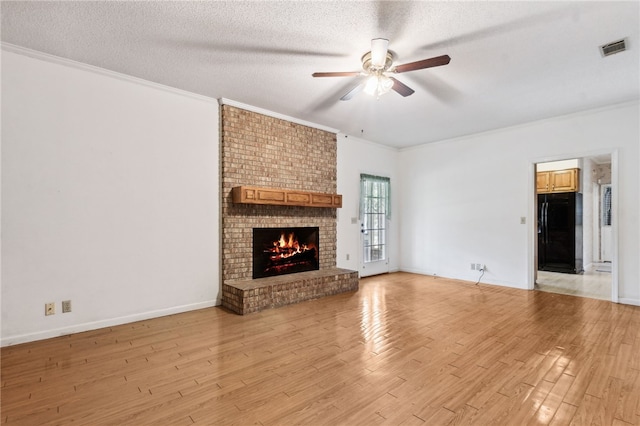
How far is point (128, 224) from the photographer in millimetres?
3613

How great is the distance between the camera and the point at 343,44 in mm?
2898

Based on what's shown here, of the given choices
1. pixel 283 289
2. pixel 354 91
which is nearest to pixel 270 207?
pixel 283 289

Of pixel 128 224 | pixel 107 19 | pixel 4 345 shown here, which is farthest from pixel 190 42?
pixel 4 345

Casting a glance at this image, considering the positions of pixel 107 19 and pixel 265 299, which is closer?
pixel 107 19

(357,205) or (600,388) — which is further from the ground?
(357,205)

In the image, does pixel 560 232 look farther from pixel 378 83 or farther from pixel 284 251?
pixel 378 83

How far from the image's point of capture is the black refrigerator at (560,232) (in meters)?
6.76

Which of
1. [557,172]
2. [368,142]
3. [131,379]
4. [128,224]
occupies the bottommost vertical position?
[131,379]

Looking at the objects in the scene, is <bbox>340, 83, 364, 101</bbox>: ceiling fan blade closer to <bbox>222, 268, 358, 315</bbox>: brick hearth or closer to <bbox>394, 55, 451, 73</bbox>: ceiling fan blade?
<bbox>394, 55, 451, 73</bbox>: ceiling fan blade

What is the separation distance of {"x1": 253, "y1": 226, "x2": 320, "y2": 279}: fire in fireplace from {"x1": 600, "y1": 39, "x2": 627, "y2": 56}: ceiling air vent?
4.24m

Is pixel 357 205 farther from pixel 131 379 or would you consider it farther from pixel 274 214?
pixel 131 379

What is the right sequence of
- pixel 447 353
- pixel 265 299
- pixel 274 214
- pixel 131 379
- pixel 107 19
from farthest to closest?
pixel 274 214 < pixel 265 299 < pixel 447 353 < pixel 107 19 < pixel 131 379

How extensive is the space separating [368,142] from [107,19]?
4880 millimetres

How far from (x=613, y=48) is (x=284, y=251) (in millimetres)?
4635
